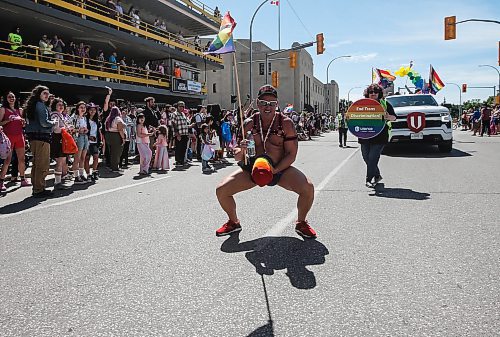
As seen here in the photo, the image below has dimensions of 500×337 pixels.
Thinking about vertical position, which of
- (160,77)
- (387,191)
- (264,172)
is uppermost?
(160,77)

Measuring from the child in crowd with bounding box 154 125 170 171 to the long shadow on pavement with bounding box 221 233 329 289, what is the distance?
7.40 metres

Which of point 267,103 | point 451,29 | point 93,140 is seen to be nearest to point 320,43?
point 451,29

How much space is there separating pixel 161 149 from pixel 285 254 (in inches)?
329

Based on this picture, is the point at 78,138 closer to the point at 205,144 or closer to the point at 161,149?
the point at 161,149

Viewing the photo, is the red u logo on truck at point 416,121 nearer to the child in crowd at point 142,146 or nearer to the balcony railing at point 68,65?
the child in crowd at point 142,146

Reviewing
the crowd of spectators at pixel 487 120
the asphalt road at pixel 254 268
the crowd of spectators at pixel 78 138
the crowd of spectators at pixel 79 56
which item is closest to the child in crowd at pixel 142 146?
the crowd of spectators at pixel 78 138

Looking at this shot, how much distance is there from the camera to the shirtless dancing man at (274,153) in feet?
15.1

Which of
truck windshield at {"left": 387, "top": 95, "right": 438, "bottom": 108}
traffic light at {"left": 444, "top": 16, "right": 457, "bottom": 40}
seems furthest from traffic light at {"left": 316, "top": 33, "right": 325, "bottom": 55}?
truck windshield at {"left": 387, "top": 95, "right": 438, "bottom": 108}

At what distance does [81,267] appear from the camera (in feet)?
Result: 12.6

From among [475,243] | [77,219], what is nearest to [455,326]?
[475,243]

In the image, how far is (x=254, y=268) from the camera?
374 centimetres

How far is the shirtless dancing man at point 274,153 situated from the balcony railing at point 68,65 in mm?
14940

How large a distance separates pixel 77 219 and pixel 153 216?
0.98 metres

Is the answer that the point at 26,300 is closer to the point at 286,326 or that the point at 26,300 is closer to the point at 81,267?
the point at 81,267
